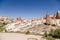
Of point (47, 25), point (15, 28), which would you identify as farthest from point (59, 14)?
point (15, 28)

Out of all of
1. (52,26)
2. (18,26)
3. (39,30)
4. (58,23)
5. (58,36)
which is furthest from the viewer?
(18,26)

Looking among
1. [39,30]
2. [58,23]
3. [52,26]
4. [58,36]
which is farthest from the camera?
[58,23]

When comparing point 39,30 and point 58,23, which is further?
point 58,23

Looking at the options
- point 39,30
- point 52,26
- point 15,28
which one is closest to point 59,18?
point 52,26

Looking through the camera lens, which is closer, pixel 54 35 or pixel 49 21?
pixel 54 35

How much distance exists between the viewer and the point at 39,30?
33.9 m

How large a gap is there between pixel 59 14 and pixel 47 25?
8164 millimetres

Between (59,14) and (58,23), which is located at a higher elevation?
(59,14)

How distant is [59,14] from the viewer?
42469 millimetres

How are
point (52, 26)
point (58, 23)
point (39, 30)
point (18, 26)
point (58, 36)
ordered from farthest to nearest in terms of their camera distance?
point (18, 26), point (58, 23), point (52, 26), point (39, 30), point (58, 36)

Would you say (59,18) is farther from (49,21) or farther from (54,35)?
(54,35)

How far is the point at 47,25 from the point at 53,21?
114 inches

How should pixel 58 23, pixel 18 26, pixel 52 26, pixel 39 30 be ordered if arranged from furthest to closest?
pixel 18 26
pixel 58 23
pixel 52 26
pixel 39 30

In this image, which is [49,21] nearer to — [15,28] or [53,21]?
[53,21]
